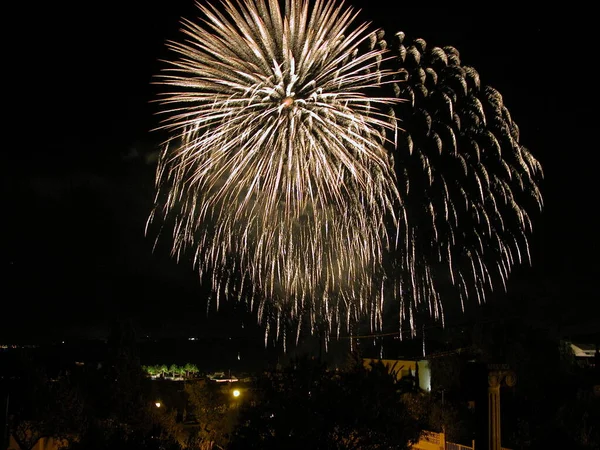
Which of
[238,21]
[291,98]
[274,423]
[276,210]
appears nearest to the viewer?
[274,423]

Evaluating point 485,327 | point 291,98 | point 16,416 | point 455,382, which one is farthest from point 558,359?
point 16,416

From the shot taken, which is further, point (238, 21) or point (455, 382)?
point (455, 382)

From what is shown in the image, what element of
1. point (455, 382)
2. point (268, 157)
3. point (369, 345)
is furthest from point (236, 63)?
point (369, 345)

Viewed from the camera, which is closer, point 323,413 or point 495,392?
point 495,392

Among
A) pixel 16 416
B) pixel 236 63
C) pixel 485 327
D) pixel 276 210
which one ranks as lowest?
pixel 16 416

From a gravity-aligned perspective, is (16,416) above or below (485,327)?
below

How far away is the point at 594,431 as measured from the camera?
17.2m

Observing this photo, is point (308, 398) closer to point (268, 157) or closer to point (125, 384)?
point (268, 157)

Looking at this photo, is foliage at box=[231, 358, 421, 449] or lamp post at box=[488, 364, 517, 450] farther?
foliage at box=[231, 358, 421, 449]

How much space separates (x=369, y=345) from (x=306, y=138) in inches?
1511

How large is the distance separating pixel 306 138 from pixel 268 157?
42.4 inches

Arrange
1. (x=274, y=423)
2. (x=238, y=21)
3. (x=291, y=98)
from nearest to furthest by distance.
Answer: (x=274, y=423) < (x=238, y=21) < (x=291, y=98)

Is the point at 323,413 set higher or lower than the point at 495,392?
lower

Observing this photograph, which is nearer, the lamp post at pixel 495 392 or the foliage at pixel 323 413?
the lamp post at pixel 495 392
